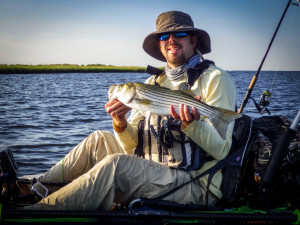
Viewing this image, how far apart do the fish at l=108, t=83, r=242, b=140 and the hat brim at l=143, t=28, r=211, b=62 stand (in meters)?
1.15

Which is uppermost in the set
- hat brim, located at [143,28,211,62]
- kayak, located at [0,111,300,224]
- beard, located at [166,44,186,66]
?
hat brim, located at [143,28,211,62]

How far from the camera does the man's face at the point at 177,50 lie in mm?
3801

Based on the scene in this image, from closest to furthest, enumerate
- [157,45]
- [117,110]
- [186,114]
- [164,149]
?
1. [186,114]
2. [117,110]
3. [164,149]
4. [157,45]

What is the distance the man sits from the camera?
9.64 ft

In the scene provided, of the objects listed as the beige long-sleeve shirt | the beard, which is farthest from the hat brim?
the beige long-sleeve shirt

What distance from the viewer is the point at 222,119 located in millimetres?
2891

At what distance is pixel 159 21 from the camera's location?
4117mm

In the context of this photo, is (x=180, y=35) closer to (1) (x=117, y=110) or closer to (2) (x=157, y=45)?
(2) (x=157, y=45)

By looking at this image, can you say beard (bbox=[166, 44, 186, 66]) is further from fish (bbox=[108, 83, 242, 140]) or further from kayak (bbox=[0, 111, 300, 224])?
kayak (bbox=[0, 111, 300, 224])

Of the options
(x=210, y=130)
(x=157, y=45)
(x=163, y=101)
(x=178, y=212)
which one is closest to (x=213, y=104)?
(x=210, y=130)

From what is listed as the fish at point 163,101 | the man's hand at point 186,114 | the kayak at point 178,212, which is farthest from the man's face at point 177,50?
the kayak at point 178,212

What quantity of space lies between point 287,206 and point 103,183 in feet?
6.69

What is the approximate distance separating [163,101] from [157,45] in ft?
5.94

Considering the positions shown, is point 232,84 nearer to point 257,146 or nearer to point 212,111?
point 212,111
